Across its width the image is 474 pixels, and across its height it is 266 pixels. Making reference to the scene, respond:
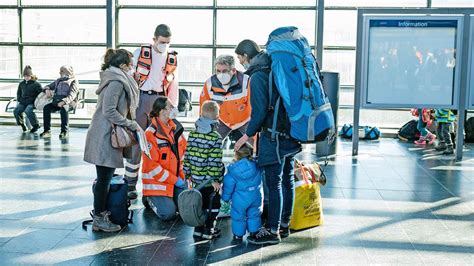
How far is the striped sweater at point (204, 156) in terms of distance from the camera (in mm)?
5625

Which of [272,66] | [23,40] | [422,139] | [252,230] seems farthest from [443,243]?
[23,40]

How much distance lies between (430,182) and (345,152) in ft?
8.35

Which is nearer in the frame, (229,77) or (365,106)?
(229,77)

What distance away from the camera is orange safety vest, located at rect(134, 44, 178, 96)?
718 centimetres

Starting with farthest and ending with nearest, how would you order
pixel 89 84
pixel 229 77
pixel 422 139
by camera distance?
pixel 89 84 → pixel 422 139 → pixel 229 77

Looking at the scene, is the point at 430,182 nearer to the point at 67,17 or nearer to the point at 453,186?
the point at 453,186

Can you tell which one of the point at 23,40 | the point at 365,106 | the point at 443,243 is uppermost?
the point at 23,40

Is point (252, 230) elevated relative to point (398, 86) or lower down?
lower down

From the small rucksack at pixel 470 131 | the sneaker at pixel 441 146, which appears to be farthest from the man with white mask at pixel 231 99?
the small rucksack at pixel 470 131

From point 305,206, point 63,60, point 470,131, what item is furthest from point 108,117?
point 63,60

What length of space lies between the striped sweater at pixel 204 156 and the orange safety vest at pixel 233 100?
121 cm

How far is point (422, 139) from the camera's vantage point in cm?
1184

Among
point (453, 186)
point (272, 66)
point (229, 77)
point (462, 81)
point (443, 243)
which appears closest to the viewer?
point (272, 66)

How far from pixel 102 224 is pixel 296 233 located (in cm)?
170
